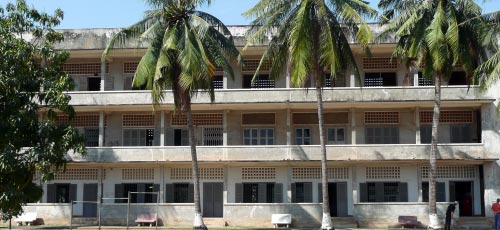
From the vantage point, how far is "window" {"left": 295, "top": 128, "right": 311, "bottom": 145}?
39.3 m

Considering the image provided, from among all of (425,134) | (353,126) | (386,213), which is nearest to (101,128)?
(353,126)

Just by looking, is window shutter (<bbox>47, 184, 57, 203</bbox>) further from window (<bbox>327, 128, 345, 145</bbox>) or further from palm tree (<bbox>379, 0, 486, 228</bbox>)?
palm tree (<bbox>379, 0, 486, 228</bbox>)

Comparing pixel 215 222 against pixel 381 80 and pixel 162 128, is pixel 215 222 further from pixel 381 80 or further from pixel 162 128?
pixel 381 80

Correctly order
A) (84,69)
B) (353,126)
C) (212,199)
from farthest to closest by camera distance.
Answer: (84,69)
(212,199)
(353,126)

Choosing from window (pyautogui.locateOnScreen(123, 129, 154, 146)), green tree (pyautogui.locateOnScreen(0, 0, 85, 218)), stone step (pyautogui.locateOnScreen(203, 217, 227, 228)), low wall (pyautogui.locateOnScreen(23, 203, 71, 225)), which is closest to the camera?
green tree (pyautogui.locateOnScreen(0, 0, 85, 218))

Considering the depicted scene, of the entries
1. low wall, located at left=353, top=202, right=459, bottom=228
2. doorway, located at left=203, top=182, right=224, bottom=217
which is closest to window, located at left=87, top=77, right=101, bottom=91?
doorway, located at left=203, top=182, right=224, bottom=217

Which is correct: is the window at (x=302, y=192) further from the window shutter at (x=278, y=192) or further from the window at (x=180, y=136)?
the window at (x=180, y=136)

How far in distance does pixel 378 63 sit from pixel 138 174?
15.2 metres

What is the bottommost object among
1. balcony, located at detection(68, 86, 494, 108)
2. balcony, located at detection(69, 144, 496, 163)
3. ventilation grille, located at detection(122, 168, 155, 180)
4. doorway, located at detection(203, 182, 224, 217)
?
doorway, located at detection(203, 182, 224, 217)

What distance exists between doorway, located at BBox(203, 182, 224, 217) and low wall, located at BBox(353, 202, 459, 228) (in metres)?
7.92

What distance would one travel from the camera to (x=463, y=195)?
3797 centimetres

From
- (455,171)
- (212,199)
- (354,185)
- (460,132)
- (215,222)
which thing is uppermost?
(460,132)

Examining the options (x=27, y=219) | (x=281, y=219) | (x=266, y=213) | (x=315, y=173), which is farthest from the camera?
(x=315, y=173)

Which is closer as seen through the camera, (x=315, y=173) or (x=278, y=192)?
(x=315, y=173)
